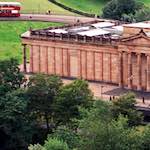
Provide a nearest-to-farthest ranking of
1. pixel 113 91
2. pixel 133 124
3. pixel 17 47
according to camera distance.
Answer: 1. pixel 133 124
2. pixel 113 91
3. pixel 17 47

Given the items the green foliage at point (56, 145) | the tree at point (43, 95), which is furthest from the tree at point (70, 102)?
the green foliage at point (56, 145)

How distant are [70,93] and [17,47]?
5753cm

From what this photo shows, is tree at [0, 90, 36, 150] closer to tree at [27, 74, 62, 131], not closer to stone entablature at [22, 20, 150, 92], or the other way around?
tree at [27, 74, 62, 131]

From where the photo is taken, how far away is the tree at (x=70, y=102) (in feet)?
446

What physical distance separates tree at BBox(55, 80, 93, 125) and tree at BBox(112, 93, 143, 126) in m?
5.48

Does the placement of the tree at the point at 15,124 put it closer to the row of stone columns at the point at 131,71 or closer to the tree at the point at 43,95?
the tree at the point at 43,95

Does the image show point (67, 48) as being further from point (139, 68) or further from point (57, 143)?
point (57, 143)

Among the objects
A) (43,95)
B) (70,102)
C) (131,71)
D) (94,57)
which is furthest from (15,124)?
(94,57)

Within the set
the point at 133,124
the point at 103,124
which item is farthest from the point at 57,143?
the point at 133,124

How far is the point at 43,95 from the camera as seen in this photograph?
5561 inches

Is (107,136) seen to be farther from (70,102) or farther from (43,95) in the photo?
(43,95)

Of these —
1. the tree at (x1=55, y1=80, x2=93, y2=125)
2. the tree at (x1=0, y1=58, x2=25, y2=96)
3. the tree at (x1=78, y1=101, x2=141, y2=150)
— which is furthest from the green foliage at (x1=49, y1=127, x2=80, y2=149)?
the tree at (x1=0, y1=58, x2=25, y2=96)

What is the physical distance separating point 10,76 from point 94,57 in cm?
2151

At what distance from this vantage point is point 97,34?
16662cm
